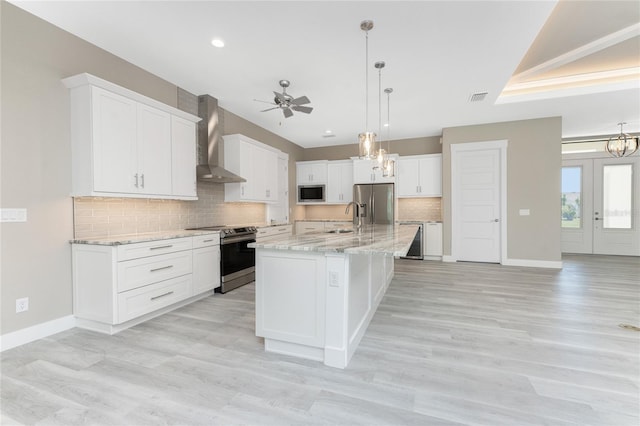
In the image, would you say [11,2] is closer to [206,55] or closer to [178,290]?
[206,55]

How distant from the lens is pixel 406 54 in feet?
10.1

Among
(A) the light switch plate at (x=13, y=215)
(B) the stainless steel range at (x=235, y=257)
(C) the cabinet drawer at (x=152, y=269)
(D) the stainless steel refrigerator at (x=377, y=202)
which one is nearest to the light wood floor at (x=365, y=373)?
(C) the cabinet drawer at (x=152, y=269)

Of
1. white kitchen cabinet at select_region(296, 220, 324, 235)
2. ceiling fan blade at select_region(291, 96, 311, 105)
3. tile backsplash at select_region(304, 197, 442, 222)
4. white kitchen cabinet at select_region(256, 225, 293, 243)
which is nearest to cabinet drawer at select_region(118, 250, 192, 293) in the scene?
white kitchen cabinet at select_region(256, 225, 293, 243)

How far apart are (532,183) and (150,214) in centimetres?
645

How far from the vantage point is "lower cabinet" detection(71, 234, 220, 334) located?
2.56 meters

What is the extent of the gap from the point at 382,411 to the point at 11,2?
13.6ft

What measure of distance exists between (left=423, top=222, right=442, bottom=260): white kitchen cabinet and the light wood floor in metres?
2.84

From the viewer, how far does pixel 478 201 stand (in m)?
5.71

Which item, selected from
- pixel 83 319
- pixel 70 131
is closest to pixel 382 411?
pixel 83 319

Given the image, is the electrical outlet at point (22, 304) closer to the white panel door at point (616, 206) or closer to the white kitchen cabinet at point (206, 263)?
the white kitchen cabinet at point (206, 263)

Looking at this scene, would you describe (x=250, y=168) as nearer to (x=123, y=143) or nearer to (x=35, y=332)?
(x=123, y=143)

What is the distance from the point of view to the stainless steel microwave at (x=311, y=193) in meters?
7.05

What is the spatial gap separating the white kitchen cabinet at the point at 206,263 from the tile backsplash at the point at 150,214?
1.98ft

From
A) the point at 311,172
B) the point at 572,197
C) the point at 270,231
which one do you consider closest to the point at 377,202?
the point at 311,172
